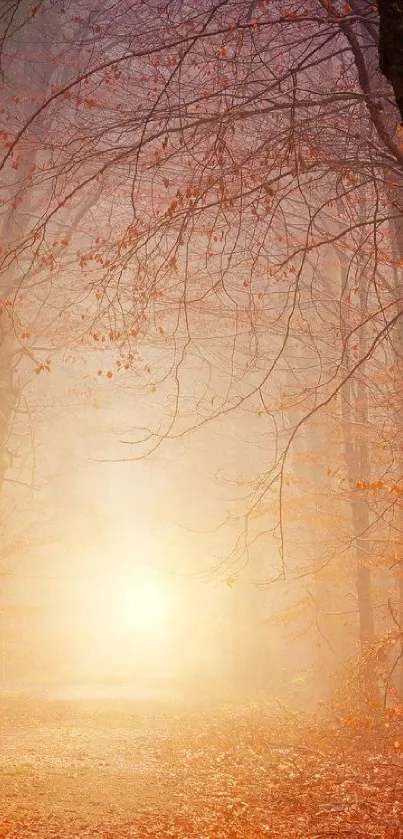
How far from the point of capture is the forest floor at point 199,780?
648cm

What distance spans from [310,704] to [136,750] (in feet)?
29.4

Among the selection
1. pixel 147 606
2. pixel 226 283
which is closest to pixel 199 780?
pixel 226 283

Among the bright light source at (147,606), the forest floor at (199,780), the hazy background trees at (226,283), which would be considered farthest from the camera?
the bright light source at (147,606)

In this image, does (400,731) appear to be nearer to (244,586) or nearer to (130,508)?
(244,586)

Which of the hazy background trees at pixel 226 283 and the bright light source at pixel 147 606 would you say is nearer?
the hazy background trees at pixel 226 283

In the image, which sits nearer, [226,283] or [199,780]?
[199,780]

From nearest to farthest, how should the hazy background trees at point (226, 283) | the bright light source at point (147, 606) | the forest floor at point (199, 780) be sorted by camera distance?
the hazy background trees at point (226, 283), the forest floor at point (199, 780), the bright light source at point (147, 606)

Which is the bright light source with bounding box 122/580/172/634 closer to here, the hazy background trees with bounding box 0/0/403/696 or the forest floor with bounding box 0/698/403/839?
the hazy background trees with bounding box 0/0/403/696

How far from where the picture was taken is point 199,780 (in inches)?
343

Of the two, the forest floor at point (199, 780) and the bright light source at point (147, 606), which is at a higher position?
the bright light source at point (147, 606)

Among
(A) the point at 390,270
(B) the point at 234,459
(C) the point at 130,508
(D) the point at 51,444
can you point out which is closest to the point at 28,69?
(A) the point at 390,270

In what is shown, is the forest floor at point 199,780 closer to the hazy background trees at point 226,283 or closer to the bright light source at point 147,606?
the hazy background trees at point 226,283

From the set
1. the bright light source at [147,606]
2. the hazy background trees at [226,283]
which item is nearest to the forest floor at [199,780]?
the hazy background trees at [226,283]

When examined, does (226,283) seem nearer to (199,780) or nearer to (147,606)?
(199,780)
